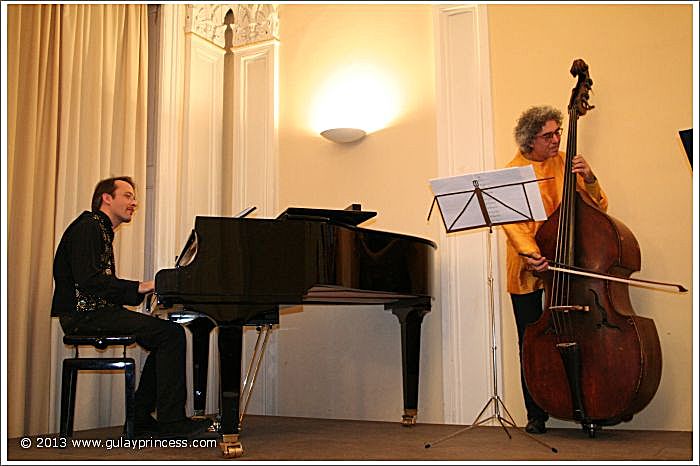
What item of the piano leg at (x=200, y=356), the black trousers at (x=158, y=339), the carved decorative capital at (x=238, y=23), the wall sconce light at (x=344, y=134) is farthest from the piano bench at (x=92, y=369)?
the carved decorative capital at (x=238, y=23)

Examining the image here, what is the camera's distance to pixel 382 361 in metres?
4.73

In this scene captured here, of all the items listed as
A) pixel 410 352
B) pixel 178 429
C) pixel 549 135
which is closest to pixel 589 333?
pixel 549 135

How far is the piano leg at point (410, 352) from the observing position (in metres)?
4.24

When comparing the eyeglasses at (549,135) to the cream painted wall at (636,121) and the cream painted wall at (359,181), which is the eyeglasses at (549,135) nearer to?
the cream painted wall at (636,121)

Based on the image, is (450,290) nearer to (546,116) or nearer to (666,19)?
(546,116)

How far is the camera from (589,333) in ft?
10.9

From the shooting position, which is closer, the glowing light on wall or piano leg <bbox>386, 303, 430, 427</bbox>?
piano leg <bbox>386, 303, 430, 427</bbox>

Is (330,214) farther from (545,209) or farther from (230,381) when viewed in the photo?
(545,209)

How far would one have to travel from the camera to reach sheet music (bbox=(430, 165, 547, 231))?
10.7 feet

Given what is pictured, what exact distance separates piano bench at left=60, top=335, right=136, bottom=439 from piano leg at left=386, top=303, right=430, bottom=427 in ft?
4.68

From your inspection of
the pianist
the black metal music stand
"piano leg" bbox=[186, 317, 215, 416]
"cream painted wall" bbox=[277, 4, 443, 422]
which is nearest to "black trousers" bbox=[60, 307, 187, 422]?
the pianist

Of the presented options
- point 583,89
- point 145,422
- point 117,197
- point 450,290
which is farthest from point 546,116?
point 145,422

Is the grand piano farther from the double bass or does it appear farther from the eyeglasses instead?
the eyeglasses

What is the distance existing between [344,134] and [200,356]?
161 centimetres
